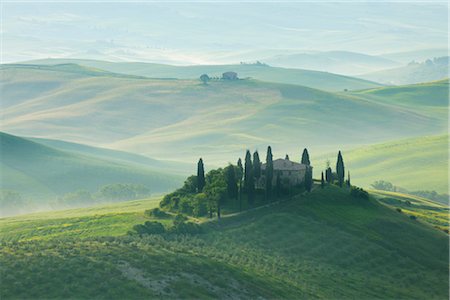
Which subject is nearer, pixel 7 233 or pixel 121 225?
pixel 121 225

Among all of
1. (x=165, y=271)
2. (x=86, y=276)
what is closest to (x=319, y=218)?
(x=165, y=271)

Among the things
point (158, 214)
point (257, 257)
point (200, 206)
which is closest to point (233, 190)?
point (200, 206)

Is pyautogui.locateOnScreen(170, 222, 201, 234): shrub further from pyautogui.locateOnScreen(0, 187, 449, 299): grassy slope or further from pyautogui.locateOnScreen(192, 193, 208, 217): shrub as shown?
pyautogui.locateOnScreen(192, 193, 208, 217): shrub

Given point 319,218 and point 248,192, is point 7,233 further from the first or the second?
point 319,218

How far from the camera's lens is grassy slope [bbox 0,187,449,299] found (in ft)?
307

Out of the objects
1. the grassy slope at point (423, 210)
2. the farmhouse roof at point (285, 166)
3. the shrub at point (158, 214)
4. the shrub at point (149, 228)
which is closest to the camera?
the shrub at point (149, 228)

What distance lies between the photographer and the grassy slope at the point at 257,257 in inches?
3681

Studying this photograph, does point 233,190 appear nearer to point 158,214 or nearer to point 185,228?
point 158,214

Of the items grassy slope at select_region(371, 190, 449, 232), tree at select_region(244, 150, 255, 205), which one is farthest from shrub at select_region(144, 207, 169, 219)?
grassy slope at select_region(371, 190, 449, 232)

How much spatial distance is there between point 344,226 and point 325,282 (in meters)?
21.3

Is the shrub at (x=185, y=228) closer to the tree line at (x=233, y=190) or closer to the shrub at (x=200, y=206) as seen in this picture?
the tree line at (x=233, y=190)

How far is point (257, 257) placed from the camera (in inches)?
4545

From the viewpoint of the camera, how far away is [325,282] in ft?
365

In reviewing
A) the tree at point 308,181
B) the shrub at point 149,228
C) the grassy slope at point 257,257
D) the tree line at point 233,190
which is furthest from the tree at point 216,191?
the tree at point 308,181
